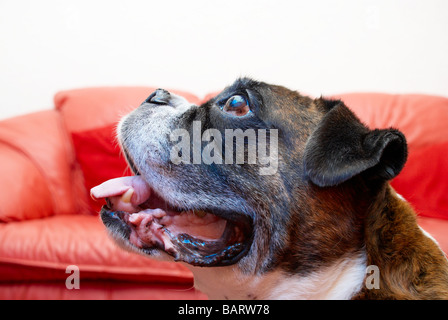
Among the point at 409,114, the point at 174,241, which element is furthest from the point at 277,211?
the point at 409,114

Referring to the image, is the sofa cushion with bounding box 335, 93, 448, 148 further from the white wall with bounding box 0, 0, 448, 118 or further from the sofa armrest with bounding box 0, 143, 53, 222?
the sofa armrest with bounding box 0, 143, 53, 222

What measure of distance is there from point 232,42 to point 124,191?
8.49 ft

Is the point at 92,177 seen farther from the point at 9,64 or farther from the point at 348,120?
the point at 348,120

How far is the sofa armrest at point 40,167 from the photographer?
279 cm

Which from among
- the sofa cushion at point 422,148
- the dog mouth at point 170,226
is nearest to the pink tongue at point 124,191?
the dog mouth at point 170,226

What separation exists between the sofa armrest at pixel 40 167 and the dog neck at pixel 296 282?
73.3 inches

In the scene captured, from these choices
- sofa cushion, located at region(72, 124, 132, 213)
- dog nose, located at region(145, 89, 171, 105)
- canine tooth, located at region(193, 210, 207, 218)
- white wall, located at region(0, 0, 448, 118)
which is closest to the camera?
canine tooth, located at region(193, 210, 207, 218)

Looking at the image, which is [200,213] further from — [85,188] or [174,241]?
[85,188]

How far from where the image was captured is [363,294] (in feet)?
4.22

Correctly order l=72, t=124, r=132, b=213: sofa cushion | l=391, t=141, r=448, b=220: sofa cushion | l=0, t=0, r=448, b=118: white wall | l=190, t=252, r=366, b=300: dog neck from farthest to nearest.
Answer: l=0, t=0, r=448, b=118: white wall
l=72, t=124, r=132, b=213: sofa cushion
l=391, t=141, r=448, b=220: sofa cushion
l=190, t=252, r=366, b=300: dog neck

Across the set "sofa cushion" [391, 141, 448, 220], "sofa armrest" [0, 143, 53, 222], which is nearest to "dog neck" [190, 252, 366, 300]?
"sofa armrest" [0, 143, 53, 222]

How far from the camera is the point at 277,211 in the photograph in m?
1.35

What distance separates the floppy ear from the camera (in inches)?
47.9

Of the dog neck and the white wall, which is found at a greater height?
the white wall
